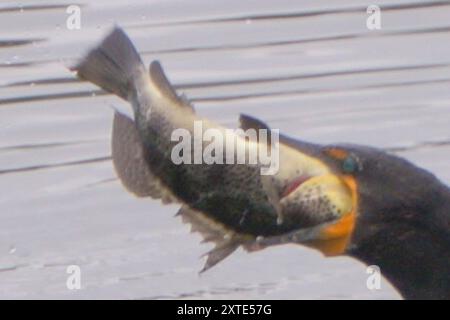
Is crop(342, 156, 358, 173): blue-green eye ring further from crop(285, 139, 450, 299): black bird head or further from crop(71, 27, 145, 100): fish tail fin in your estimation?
crop(71, 27, 145, 100): fish tail fin

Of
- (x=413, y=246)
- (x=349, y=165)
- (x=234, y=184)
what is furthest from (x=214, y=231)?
(x=413, y=246)

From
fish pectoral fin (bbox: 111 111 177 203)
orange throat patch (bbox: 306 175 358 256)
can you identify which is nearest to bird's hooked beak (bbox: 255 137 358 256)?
orange throat patch (bbox: 306 175 358 256)

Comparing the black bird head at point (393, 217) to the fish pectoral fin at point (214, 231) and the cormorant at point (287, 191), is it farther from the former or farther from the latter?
the fish pectoral fin at point (214, 231)

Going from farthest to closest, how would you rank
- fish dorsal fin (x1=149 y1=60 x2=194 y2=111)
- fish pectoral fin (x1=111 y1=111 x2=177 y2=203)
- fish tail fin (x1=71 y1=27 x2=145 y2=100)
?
fish tail fin (x1=71 y1=27 x2=145 y2=100) → fish dorsal fin (x1=149 y1=60 x2=194 y2=111) → fish pectoral fin (x1=111 y1=111 x2=177 y2=203)

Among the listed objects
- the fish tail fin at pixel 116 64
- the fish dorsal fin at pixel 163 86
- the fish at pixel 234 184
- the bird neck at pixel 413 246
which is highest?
the fish tail fin at pixel 116 64

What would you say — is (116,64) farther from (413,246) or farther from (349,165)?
(413,246)

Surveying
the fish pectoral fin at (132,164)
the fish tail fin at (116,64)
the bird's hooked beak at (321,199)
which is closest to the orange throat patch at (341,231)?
the bird's hooked beak at (321,199)
